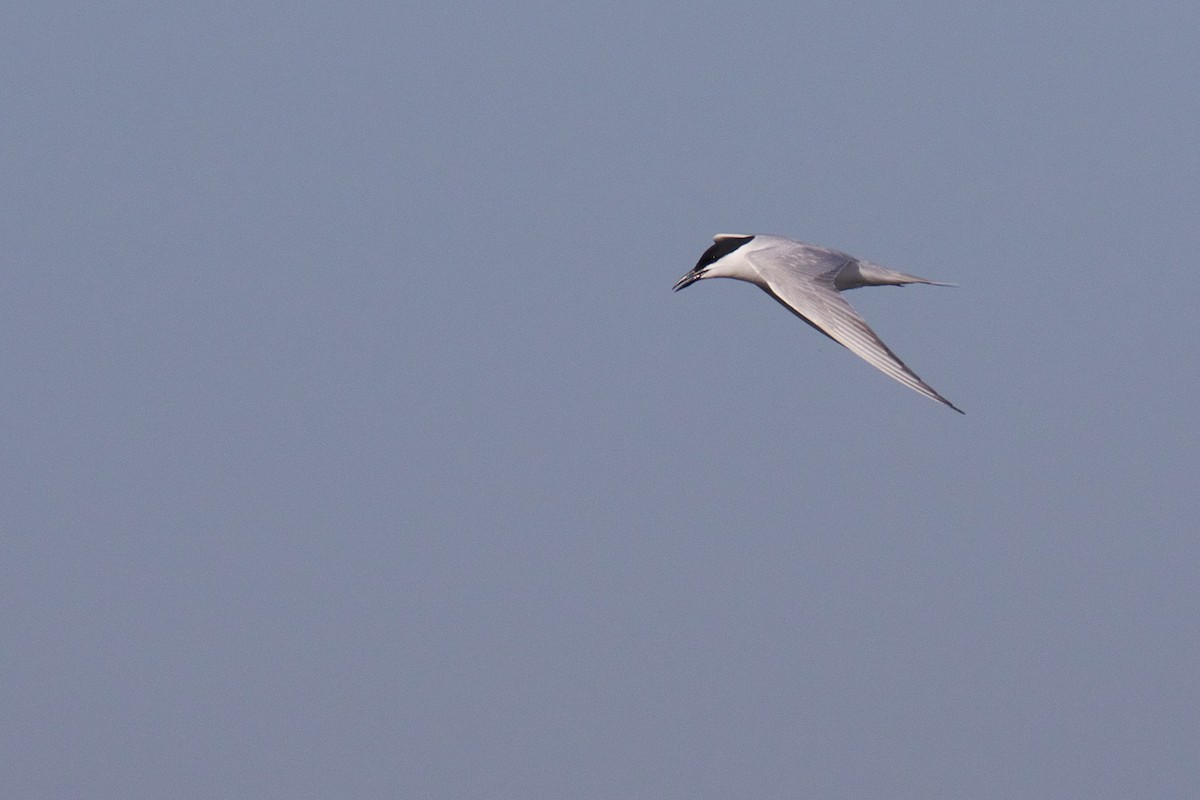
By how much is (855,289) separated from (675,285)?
2.04 meters

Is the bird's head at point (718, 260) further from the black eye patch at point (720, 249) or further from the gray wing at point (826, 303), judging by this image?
the gray wing at point (826, 303)

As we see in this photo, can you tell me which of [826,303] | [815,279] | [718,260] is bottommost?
[826,303]

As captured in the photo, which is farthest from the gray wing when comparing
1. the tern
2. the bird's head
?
the bird's head

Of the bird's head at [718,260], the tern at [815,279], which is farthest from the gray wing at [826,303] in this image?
the bird's head at [718,260]

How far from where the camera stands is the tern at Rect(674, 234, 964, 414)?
1281 cm

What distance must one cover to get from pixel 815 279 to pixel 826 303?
120cm

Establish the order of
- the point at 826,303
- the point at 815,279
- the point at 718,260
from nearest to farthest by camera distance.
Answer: the point at 826,303 → the point at 815,279 → the point at 718,260

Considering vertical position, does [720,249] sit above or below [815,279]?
above

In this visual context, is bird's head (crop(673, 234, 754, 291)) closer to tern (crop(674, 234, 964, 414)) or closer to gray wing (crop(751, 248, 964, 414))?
tern (crop(674, 234, 964, 414))

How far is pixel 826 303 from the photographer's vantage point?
14320mm

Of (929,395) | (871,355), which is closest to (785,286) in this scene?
(871,355)

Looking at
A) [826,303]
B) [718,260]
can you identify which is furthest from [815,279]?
[718,260]

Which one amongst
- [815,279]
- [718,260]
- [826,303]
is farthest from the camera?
[718,260]

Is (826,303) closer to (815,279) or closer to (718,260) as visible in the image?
(815,279)
